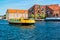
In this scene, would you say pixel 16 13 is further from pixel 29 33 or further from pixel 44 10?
pixel 29 33

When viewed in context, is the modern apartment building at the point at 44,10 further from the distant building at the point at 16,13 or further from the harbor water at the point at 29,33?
the harbor water at the point at 29,33

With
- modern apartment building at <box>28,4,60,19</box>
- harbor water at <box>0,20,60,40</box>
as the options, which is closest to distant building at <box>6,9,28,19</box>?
modern apartment building at <box>28,4,60,19</box>

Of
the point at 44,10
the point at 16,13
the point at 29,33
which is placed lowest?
the point at 16,13

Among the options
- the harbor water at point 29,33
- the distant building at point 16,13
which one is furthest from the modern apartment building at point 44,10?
the harbor water at point 29,33

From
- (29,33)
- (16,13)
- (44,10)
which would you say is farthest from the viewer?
(16,13)

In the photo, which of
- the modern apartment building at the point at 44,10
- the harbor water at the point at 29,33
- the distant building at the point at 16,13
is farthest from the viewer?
the distant building at the point at 16,13

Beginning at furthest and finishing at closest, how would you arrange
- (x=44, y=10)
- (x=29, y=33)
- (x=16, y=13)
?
1. (x=16, y=13)
2. (x=44, y=10)
3. (x=29, y=33)

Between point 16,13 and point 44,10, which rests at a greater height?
point 44,10

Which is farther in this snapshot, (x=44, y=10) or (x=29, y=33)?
(x=44, y=10)

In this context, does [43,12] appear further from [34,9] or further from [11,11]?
[11,11]

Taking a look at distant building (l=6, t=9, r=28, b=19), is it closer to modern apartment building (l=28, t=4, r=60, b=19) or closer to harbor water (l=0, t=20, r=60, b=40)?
modern apartment building (l=28, t=4, r=60, b=19)

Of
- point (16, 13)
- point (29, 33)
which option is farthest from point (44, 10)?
point (29, 33)

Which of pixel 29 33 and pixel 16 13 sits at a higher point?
pixel 29 33

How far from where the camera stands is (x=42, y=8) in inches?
6166
